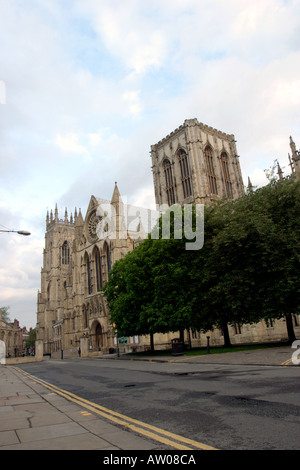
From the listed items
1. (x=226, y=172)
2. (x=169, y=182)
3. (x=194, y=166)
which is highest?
(x=226, y=172)

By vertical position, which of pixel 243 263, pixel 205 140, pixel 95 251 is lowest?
pixel 243 263

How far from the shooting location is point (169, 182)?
63.4m

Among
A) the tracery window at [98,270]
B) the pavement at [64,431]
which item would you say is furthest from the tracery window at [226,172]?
the pavement at [64,431]

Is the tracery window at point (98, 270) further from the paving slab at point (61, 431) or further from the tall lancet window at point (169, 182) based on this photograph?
the paving slab at point (61, 431)

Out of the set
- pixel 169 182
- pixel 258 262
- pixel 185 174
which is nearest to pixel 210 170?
pixel 185 174

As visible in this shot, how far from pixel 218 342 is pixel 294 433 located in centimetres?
3795

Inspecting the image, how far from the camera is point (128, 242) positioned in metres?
57.0

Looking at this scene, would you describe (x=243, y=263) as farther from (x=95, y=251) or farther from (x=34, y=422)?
(x=95, y=251)

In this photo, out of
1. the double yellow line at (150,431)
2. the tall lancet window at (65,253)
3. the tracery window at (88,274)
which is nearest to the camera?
the double yellow line at (150,431)

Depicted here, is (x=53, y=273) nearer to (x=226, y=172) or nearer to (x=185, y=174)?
(x=185, y=174)

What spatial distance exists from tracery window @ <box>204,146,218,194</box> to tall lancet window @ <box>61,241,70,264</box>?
5378 centimetres

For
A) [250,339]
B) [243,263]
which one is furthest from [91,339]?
[243,263]

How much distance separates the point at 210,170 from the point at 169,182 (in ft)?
25.9

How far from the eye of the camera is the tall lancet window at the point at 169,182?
62406mm
